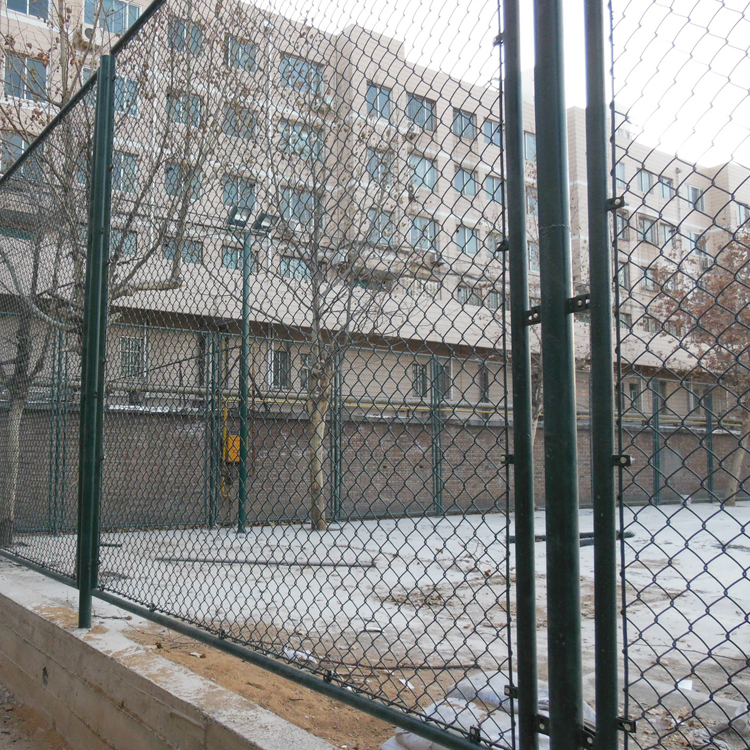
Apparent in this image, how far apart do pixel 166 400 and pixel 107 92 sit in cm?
699

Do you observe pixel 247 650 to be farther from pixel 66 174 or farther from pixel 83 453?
pixel 66 174

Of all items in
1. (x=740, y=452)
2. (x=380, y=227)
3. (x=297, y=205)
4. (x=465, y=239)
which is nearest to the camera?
(x=465, y=239)

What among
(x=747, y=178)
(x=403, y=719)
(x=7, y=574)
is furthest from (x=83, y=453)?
(x=747, y=178)

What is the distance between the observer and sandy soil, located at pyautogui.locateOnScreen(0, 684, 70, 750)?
3318 mm

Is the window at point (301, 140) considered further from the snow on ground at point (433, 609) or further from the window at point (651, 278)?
the snow on ground at point (433, 609)

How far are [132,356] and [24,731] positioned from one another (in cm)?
337

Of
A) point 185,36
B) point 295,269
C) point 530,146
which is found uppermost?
point 185,36

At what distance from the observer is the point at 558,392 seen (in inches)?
66.3

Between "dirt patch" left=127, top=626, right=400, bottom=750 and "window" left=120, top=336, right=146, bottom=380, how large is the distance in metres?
2.82

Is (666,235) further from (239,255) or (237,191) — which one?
(239,255)

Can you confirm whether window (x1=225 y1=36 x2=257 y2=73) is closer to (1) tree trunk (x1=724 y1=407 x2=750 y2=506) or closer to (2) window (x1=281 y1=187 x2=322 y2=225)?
(2) window (x1=281 y1=187 x2=322 y2=225)

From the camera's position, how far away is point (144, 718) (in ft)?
8.87

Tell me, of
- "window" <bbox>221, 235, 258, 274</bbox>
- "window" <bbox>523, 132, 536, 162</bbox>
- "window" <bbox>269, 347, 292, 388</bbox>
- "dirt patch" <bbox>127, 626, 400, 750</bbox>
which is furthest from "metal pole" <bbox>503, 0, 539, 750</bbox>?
"window" <bbox>269, 347, 292, 388</bbox>

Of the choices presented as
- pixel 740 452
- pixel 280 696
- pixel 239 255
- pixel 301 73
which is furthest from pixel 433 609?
pixel 740 452
